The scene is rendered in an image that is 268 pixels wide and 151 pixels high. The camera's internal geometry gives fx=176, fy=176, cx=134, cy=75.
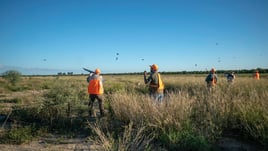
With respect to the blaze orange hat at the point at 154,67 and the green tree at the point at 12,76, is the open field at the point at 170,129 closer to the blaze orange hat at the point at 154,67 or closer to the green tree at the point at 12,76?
the blaze orange hat at the point at 154,67

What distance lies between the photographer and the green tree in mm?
29172

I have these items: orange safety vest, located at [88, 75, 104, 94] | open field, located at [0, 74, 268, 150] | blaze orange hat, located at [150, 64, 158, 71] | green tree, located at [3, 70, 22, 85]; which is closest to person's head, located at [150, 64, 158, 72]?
blaze orange hat, located at [150, 64, 158, 71]

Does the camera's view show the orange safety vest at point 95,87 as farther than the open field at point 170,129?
Yes

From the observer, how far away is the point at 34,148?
15.3 ft

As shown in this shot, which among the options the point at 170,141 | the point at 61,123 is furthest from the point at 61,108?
the point at 170,141

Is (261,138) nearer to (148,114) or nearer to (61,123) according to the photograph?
(148,114)

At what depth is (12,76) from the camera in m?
29.9

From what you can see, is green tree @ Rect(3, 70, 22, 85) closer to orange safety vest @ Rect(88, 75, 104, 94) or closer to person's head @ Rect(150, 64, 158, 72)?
orange safety vest @ Rect(88, 75, 104, 94)

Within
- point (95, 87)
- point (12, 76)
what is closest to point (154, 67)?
point (95, 87)

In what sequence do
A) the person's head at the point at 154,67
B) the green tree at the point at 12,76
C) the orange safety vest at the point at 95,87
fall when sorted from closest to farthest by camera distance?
the person's head at the point at 154,67 < the orange safety vest at the point at 95,87 < the green tree at the point at 12,76

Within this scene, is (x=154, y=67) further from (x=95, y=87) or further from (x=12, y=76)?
(x=12, y=76)

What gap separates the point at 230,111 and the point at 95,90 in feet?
17.4

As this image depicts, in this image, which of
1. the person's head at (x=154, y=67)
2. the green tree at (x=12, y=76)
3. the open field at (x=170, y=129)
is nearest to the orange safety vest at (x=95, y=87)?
the open field at (x=170, y=129)

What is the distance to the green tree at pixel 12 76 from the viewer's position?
95.7 feet
